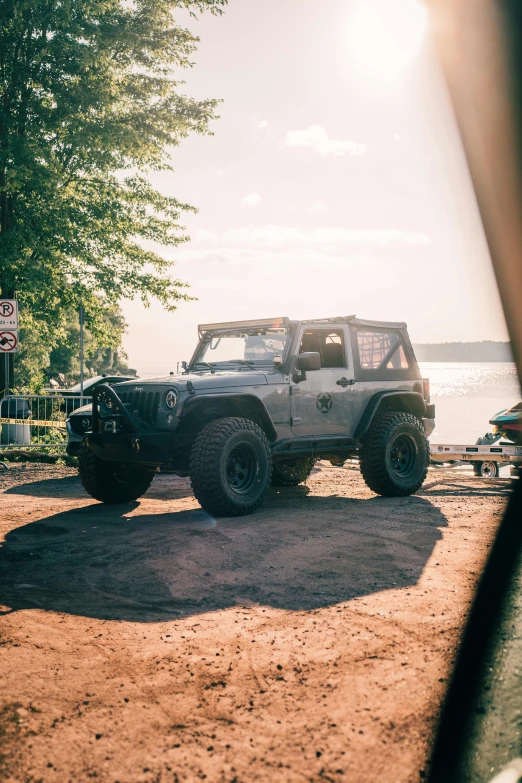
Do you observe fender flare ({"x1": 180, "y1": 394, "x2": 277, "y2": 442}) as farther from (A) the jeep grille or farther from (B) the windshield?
(B) the windshield

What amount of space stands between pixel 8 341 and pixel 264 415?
7.40 meters

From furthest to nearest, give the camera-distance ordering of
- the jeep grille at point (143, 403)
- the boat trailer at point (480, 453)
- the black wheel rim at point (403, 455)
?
the boat trailer at point (480, 453), the black wheel rim at point (403, 455), the jeep grille at point (143, 403)

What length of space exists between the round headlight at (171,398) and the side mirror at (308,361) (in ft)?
4.95

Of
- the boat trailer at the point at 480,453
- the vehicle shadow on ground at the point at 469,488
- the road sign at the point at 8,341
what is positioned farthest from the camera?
the road sign at the point at 8,341

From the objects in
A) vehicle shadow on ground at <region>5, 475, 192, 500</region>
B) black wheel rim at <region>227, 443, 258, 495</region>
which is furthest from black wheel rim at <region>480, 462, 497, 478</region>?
black wheel rim at <region>227, 443, 258, 495</region>

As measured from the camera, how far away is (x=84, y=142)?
17.6 meters

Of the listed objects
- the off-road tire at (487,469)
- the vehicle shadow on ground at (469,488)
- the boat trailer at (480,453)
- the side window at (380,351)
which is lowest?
the off-road tire at (487,469)

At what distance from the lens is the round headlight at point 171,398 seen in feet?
23.8

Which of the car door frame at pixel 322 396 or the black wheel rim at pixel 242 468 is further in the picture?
the car door frame at pixel 322 396

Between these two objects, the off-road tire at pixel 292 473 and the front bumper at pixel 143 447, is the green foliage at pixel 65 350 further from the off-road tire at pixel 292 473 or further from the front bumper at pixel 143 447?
the front bumper at pixel 143 447

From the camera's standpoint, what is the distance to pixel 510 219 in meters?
24.9

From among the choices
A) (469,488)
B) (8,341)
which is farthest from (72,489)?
(469,488)

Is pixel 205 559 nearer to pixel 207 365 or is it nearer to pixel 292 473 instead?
pixel 207 365

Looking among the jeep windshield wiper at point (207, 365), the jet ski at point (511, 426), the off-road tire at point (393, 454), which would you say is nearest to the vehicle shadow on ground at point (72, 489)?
the jeep windshield wiper at point (207, 365)
